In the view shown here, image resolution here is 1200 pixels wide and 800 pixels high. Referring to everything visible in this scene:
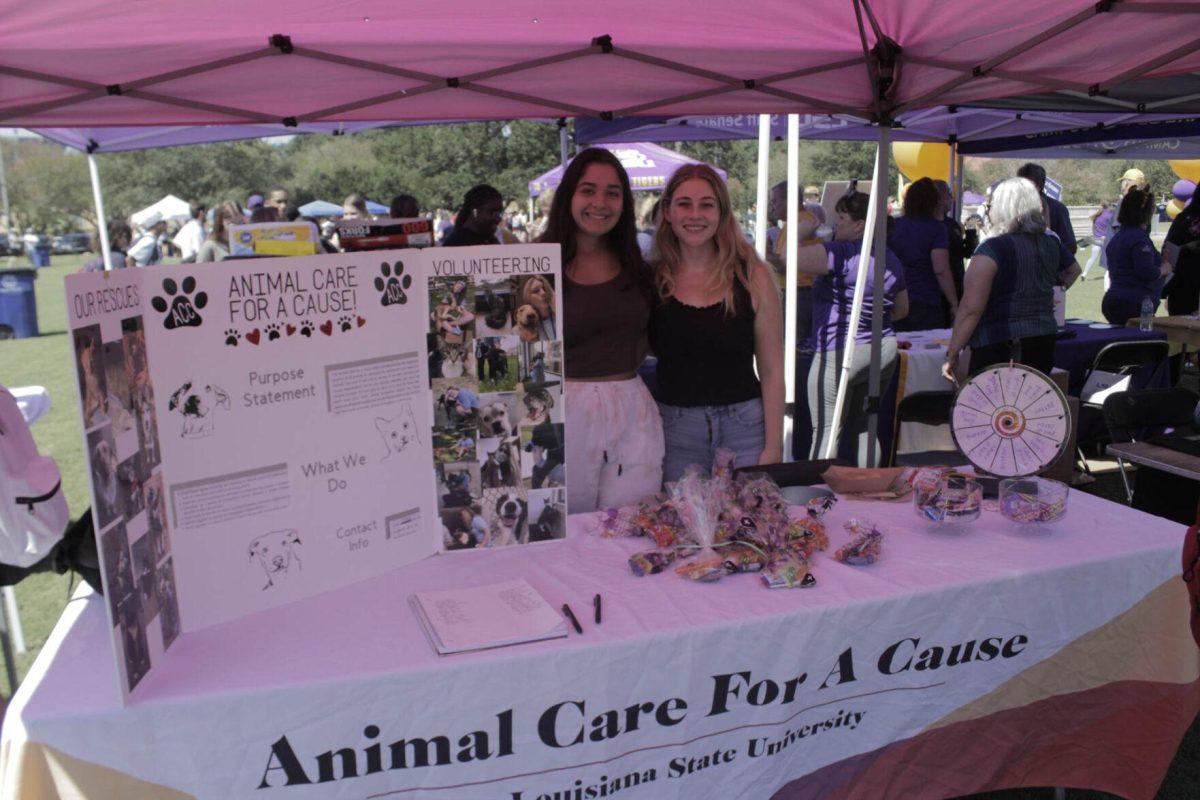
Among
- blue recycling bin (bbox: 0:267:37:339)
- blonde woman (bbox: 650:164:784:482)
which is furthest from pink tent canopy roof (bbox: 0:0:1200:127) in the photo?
blue recycling bin (bbox: 0:267:37:339)

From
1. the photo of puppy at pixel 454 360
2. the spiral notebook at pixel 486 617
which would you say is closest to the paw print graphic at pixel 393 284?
the photo of puppy at pixel 454 360

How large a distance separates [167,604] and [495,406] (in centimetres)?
70

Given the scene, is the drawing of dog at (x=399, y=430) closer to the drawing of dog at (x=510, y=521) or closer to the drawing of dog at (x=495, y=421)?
the drawing of dog at (x=495, y=421)

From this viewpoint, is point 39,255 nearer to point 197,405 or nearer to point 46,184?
point 197,405

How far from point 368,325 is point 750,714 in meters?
1.04

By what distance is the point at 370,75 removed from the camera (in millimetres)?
3002

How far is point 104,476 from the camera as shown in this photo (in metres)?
1.26

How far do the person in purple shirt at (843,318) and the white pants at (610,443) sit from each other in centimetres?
202

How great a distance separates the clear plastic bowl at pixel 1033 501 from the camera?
79.1 inches

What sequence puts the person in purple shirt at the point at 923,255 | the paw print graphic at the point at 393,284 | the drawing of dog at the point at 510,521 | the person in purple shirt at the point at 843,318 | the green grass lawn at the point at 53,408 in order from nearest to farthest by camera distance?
1. the paw print graphic at the point at 393,284
2. the drawing of dog at the point at 510,521
3. the green grass lawn at the point at 53,408
4. the person in purple shirt at the point at 843,318
5. the person in purple shirt at the point at 923,255

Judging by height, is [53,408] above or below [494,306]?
below

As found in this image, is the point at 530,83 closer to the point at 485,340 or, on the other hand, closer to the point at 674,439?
the point at 674,439

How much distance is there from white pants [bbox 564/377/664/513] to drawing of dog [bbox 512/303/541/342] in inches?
23.5

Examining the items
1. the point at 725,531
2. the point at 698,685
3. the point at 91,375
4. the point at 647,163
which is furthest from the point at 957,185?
the point at 91,375
